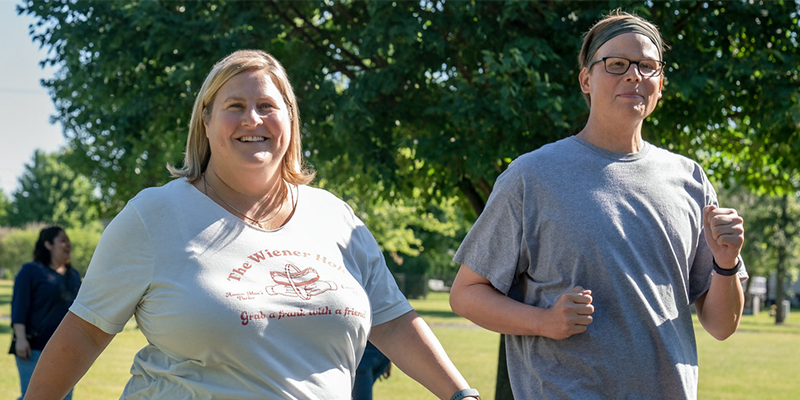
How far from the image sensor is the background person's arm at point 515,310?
7.93ft

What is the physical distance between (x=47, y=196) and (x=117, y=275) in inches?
2955

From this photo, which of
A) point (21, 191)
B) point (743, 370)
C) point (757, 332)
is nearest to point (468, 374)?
point (743, 370)

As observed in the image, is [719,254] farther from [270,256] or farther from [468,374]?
[468,374]

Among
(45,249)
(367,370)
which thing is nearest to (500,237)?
(367,370)

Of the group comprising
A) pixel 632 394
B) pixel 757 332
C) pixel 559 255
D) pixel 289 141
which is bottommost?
pixel 757 332

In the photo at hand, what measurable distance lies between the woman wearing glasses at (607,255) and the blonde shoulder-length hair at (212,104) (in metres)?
0.65

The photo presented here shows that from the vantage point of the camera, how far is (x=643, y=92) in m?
2.66

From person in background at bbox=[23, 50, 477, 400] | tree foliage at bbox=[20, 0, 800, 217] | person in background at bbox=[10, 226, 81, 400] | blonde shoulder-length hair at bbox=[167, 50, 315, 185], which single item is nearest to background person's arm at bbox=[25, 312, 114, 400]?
person in background at bbox=[23, 50, 477, 400]

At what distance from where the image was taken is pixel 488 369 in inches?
586

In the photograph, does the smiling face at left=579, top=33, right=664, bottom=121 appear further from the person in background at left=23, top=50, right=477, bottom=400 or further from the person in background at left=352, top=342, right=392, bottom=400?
the person in background at left=352, top=342, right=392, bottom=400

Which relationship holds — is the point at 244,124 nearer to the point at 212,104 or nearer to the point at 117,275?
the point at 212,104

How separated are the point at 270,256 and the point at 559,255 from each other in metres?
0.89

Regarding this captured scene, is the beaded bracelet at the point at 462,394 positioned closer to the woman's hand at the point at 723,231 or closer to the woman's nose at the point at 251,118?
the woman's hand at the point at 723,231

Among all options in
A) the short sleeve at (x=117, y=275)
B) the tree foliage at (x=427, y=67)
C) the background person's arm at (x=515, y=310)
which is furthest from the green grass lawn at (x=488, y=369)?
the short sleeve at (x=117, y=275)
